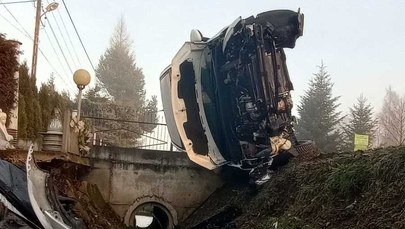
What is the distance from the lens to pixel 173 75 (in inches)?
423

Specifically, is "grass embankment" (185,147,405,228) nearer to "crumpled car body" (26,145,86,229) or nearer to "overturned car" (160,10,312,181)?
"overturned car" (160,10,312,181)

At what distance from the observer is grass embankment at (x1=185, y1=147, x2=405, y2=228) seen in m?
5.45

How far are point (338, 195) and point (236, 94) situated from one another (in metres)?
4.24

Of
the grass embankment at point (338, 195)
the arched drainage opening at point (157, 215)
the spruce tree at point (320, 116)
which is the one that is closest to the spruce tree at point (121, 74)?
the spruce tree at point (320, 116)

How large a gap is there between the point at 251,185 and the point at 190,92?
2.54 meters

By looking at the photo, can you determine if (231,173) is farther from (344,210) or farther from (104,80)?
→ (104,80)

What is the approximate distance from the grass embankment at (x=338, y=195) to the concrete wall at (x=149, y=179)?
4.06 meters

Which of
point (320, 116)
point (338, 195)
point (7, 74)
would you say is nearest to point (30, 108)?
point (7, 74)

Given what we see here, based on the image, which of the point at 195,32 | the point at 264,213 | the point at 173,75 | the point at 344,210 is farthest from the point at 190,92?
the point at 344,210

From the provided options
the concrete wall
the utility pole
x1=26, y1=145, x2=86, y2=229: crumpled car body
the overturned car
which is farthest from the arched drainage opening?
the utility pole

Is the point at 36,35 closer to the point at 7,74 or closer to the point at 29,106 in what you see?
the point at 29,106

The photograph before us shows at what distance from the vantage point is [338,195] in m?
6.41

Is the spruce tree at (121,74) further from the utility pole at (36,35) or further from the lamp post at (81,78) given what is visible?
the lamp post at (81,78)

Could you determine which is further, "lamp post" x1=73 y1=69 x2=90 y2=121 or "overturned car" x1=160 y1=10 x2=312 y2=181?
"lamp post" x1=73 y1=69 x2=90 y2=121
